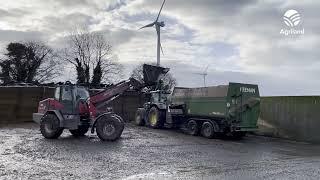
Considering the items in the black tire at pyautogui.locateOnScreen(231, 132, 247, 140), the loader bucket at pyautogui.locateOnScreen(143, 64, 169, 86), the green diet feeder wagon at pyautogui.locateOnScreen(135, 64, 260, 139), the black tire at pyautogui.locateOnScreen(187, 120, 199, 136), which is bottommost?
the black tire at pyautogui.locateOnScreen(231, 132, 247, 140)

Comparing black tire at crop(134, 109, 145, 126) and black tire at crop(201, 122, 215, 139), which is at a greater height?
black tire at crop(134, 109, 145, 126)

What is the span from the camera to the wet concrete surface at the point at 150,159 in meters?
11.8

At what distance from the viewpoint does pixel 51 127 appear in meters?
20.9

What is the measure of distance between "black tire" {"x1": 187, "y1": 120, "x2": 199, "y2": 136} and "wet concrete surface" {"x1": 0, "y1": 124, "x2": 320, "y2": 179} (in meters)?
2.49

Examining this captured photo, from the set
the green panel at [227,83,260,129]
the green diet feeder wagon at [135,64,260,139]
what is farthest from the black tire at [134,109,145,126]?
the green panel at [227,83,260,129]

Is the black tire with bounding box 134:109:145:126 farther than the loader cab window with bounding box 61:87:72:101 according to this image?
Yes

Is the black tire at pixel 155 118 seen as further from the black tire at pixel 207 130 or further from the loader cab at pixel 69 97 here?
the loader cab at pixel 69 97

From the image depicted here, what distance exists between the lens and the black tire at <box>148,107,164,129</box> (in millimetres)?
27328

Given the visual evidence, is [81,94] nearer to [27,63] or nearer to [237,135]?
[237,135]

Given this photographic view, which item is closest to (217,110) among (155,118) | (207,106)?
(207,106)

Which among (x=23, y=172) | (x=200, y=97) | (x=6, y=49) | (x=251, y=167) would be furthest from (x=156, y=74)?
(x=6, y=49)

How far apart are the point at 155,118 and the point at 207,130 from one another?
16.3ft

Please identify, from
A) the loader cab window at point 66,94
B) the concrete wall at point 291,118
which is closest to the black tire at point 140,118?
the concrete wall at point 291,118

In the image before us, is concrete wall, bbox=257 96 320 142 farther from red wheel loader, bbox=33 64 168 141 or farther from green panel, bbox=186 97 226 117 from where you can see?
red wheel loader, bbox=33 64 168 141
